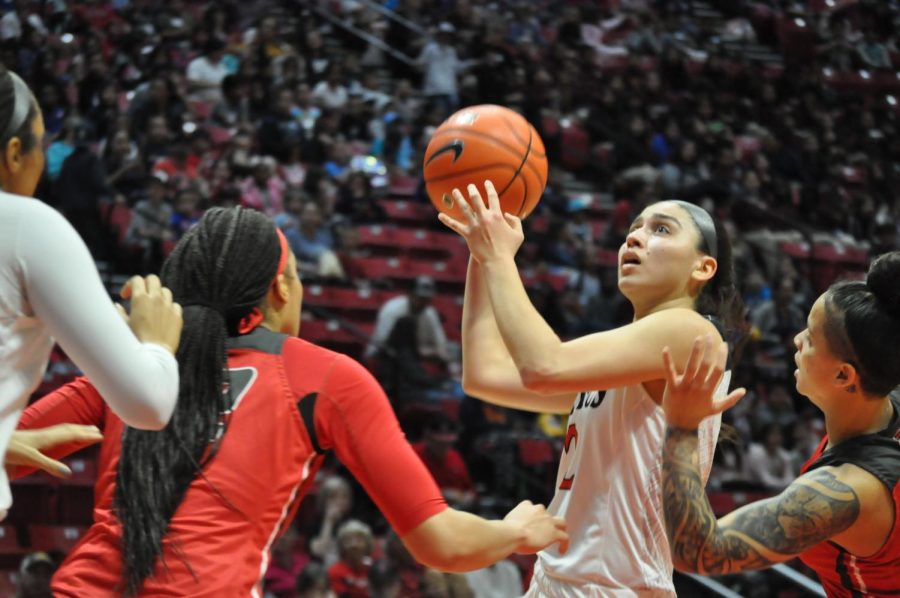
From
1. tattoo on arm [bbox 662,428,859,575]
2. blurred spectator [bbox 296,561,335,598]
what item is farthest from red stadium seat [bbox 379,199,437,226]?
tattoo on arm [bbox 662,428,859,575]

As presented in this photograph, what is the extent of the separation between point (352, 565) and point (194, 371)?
13.5ft

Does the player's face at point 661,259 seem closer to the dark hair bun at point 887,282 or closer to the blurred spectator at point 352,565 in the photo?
the dark hair bun at point 887,282

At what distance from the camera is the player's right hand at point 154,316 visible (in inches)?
82.6

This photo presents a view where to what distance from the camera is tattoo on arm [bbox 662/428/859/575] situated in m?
2.28

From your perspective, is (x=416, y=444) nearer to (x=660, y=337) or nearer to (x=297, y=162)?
(x=297, y=162)

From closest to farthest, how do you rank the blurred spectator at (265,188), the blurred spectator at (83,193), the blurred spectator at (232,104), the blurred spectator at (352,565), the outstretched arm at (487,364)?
the outstretched arm at (487,364)
the blurred spectator at (352,565)
the blurred spectator at (83,193)
the blurred spectator at (265,188)
the blurred spectator at (232,104)

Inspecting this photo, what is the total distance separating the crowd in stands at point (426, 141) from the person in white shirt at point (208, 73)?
32mm

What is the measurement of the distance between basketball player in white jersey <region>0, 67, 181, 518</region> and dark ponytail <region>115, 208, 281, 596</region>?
297mm

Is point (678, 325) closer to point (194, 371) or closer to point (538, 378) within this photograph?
point (538, 378)

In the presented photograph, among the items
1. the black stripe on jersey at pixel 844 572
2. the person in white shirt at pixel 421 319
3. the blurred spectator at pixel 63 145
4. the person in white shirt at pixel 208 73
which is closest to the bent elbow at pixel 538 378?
the black stripe on jersey at pixel 844 572

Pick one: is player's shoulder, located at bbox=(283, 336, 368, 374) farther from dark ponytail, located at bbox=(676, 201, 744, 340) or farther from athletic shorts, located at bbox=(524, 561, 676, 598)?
dark ponytail, located at bbox=(676, 201, 744, 340)

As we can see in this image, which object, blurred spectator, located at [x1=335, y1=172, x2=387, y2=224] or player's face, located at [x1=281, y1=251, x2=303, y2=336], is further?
blurred spectator, located at [x1=335, y1=172, x2=387, y2=224]

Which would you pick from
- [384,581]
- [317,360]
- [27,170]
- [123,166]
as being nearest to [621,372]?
[317,360]

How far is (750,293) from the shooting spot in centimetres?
1132
